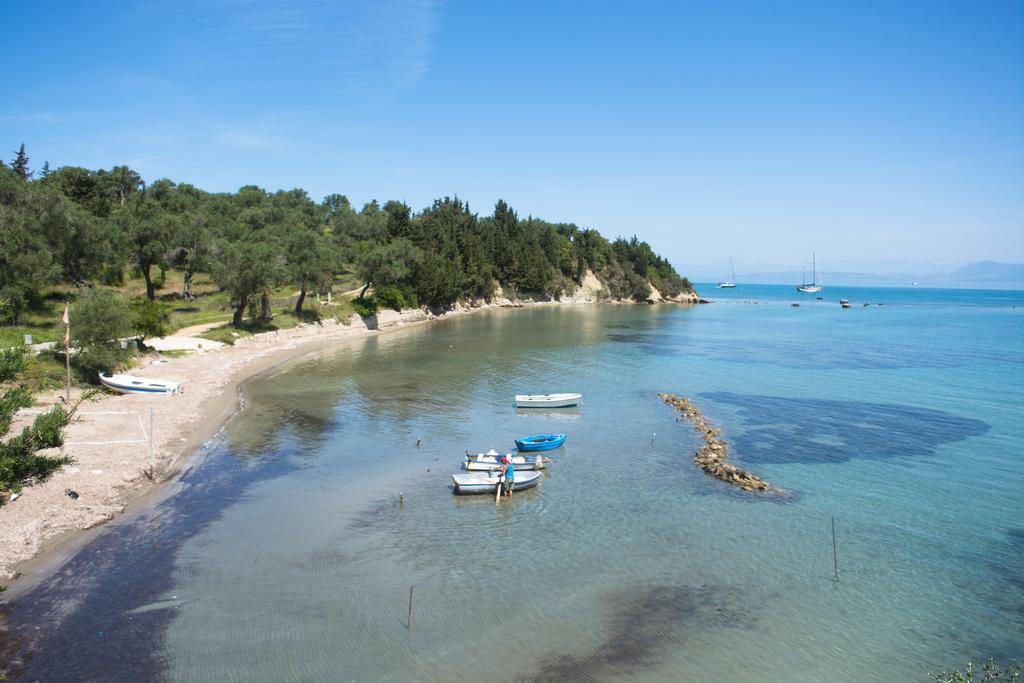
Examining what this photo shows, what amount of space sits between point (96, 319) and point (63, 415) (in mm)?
34303

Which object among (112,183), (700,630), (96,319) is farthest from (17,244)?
(112,183)

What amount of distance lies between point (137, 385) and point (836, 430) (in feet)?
171

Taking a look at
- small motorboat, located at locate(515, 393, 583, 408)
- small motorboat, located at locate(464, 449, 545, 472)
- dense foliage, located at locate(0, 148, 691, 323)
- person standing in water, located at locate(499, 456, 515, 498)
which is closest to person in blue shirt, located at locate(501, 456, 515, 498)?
person standing in water, located at locate(499, 456, 515, 498)

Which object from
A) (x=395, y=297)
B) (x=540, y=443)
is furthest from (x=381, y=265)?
(x=540, y=443)

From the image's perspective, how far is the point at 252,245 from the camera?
72.5 meters

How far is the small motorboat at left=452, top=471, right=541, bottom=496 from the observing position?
A: 32.6 meters

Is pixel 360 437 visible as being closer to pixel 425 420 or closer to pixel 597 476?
pixel 425 420

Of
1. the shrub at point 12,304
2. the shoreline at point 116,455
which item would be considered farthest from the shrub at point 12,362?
the shrub at point 12,304

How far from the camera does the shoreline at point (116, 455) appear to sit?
78.7ft

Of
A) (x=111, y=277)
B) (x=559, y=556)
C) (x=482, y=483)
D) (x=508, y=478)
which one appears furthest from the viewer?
(x=111, y=277)

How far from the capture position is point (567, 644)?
20.1 meters

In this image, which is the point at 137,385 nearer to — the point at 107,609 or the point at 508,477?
the point at 107,609

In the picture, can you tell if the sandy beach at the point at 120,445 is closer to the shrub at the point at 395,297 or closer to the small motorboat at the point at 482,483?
the small motorboat at the point at 482,483

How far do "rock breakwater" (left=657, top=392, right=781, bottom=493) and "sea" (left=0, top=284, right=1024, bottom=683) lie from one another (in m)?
0.76
